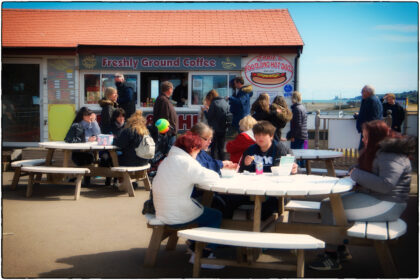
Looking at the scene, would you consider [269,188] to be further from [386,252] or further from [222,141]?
[222,141]

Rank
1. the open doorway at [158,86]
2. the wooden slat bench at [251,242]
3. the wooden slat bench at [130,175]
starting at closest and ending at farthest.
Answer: the wooden slat bench at [251,242] → the wooden slat bench at [130,175] → the open doorway at [158,86]

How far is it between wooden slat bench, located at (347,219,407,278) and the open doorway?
8.80 metres

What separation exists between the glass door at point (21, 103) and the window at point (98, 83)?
4.19ft

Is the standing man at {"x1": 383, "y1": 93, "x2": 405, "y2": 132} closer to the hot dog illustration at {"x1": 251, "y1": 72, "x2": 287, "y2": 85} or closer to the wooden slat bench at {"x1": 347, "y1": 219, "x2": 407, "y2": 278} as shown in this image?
the hot dog illustration at {"x1": 251, "y1": 72, "x2": 287, "y2": 85}

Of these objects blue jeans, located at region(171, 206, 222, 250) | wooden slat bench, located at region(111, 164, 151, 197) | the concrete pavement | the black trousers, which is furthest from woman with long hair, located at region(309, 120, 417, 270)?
the black trousers

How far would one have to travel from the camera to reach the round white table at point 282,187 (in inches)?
146

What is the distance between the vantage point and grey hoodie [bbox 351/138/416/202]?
148 inches

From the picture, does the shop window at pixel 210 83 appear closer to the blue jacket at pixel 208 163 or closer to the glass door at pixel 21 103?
the glass door at pixel 21 103

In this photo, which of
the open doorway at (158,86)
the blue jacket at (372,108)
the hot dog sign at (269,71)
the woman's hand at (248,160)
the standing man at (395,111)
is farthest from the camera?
the open doorway at (158,86)

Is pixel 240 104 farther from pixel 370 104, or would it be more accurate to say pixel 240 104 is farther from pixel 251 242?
pixel 251 242

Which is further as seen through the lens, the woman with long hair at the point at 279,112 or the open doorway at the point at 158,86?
the open doorway at the point at 158,86

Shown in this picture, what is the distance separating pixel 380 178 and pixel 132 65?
9.08 m

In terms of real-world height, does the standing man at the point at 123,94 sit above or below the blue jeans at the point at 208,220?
above

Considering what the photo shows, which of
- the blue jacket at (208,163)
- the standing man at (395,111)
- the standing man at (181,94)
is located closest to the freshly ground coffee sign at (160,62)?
the standing man at (181,94)
